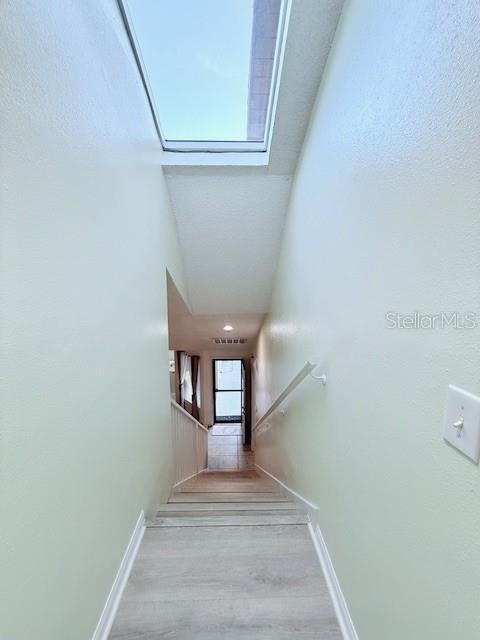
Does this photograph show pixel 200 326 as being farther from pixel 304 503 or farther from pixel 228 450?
pixel 304 503

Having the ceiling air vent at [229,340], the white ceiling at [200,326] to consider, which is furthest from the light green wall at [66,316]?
the ceiling air vent at [229,340]

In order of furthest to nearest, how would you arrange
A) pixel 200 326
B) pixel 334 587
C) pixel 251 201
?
pixel 200 326 < pixel 251 201 < pixel 334 587

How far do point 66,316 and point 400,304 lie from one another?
0.89 m

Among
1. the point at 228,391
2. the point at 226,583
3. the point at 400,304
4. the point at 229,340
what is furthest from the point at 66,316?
the point at 228,391

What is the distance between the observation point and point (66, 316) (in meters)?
0.86

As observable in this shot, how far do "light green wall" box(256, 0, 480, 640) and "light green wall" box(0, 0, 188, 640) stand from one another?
0.87 meters

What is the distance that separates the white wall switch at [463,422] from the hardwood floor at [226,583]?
1030 millimetres

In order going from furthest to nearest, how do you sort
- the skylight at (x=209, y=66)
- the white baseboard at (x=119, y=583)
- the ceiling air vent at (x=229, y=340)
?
1. the ceiling air vent at (x=229, y=340)
2. the skylight at (x=209, y=66)
3. the white baseboard at (x=119, y=583)

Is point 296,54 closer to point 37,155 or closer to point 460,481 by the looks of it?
point 37,155

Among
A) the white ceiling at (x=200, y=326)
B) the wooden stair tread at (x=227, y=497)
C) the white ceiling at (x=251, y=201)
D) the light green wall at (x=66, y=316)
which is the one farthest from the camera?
the white ceiling at (x=200, y=326)

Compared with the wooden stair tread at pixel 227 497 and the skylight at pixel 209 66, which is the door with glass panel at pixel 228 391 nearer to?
the wooden stair tread at pixel 227 497

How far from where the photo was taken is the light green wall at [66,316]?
658 mm

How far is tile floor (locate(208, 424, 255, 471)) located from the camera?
603 cm

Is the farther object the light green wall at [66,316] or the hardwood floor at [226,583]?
the hardwood floor at [226,583]
